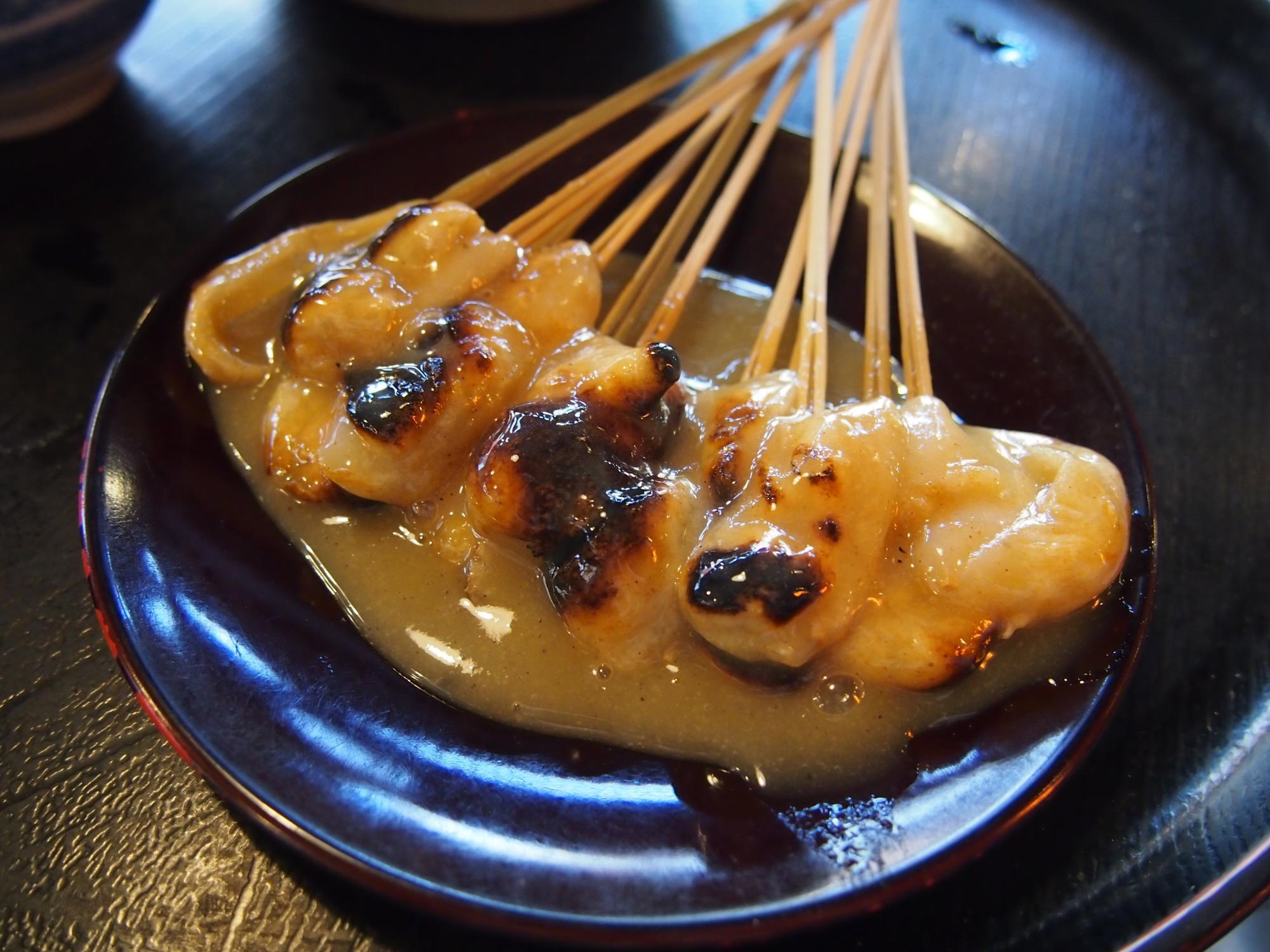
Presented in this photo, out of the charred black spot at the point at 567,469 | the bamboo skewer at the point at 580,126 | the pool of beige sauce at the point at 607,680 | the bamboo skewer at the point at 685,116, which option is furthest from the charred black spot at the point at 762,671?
the bamboo skewer at the point at 580,126

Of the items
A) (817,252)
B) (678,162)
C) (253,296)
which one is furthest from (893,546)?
(253,296)

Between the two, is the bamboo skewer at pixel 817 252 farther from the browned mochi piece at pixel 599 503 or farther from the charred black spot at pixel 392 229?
the charred black spot at pixel 392 229

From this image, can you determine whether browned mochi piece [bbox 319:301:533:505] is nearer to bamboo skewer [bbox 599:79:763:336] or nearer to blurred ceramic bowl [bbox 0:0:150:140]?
bamboo skewer [bbox 599:79:763:336]

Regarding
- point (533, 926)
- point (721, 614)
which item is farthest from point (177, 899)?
point (721, 614)

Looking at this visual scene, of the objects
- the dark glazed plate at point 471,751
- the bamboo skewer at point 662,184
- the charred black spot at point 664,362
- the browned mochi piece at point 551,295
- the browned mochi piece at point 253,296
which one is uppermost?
the bamboo skewer at point 662,184

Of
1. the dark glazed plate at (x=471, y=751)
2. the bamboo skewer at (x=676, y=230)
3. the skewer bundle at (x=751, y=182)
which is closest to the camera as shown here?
the dark glazed plate at (x=471, y=751)

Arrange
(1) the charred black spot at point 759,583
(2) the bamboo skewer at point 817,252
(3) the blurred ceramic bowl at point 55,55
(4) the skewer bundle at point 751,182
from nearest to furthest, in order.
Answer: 1. (1) the charred black spot at point 759,583
2. (2) the bamboo skewer at point 817,252
3. (4) the skewer bundle at point 751,182
4. (3) the blurred ceramic bowl at point 55,55

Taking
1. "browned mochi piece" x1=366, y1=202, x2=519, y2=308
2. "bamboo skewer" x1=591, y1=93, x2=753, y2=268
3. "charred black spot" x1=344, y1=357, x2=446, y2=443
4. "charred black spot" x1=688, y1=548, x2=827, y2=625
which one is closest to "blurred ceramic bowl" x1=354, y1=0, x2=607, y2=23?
"bamboo skewer" x1=591, y1=93, x2=753, y2=268
